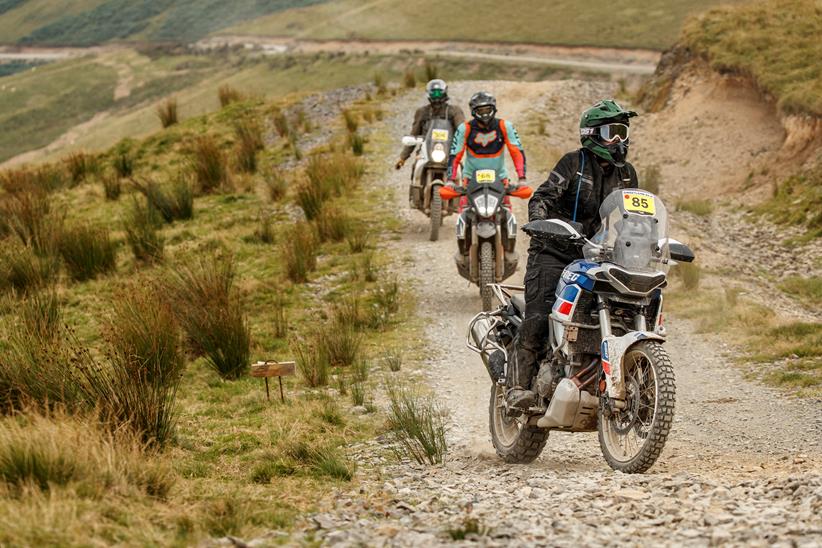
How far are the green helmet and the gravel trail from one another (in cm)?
184

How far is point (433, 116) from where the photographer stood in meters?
15.3

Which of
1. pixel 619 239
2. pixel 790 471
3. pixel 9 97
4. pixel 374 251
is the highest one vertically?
pixel 619 239

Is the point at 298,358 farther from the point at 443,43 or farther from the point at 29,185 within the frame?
the point at 443,43

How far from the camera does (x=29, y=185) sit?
2084 cm

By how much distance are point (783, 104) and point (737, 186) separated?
2165 millimetres

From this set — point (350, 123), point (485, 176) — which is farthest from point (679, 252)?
point (350, 123)

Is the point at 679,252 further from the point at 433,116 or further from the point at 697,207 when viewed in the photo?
the point at 697,207

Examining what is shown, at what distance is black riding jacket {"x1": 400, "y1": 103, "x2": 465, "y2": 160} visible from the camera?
14984 millimetres

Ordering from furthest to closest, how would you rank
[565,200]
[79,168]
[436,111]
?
[79,168]
[436,111]
[565,200]

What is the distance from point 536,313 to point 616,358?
32.6 inches

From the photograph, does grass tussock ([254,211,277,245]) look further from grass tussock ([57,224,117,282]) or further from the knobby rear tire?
the knobby rear tire

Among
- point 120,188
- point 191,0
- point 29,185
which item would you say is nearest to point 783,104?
point 120,188

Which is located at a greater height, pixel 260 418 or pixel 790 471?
A: pixel 790 471

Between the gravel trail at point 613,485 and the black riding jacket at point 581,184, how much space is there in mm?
1475
